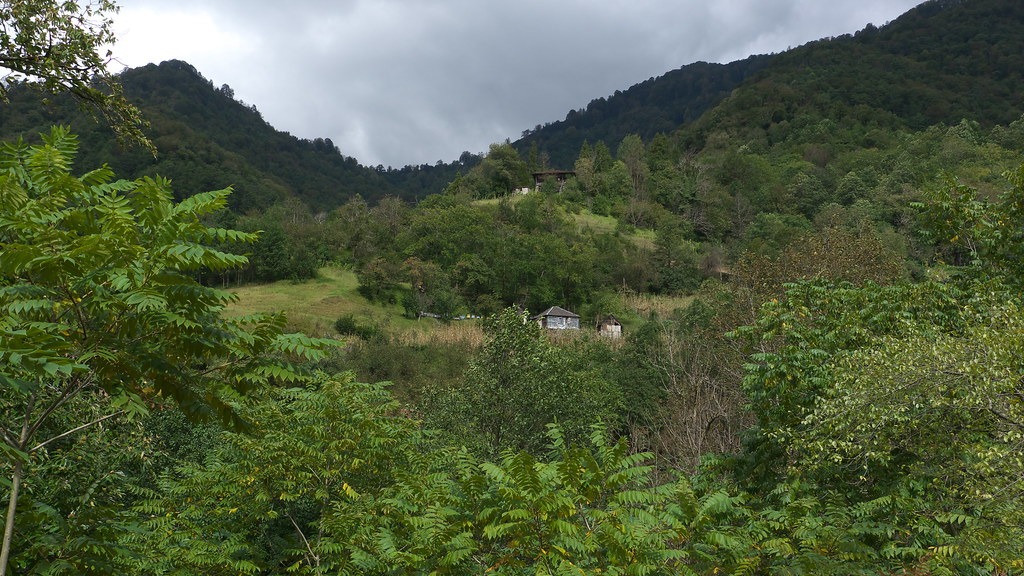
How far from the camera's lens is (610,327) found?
61.8 metres

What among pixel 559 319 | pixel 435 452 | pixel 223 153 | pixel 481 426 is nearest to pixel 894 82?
pixel 559 319

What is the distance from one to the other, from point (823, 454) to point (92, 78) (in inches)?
461

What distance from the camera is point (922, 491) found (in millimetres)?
8508

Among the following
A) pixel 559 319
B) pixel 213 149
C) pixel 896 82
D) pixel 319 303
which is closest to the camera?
pixel 319 303

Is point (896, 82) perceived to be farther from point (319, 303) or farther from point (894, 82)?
point (319, 303)

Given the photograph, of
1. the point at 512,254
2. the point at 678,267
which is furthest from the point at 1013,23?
the point at 512,254

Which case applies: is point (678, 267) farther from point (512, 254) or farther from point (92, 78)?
point (92, 78)

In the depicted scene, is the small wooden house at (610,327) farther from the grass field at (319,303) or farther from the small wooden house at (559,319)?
the grass field at (319,303)

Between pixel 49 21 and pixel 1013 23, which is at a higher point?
pixel 1013 23

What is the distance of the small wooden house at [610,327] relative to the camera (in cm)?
5947

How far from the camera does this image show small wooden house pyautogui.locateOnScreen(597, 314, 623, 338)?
59475 millimetres

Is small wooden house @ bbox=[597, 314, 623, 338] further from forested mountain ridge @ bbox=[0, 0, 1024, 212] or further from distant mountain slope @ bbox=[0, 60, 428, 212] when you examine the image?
distant mountain slope @ bbox=[0, 60, 428, 212]

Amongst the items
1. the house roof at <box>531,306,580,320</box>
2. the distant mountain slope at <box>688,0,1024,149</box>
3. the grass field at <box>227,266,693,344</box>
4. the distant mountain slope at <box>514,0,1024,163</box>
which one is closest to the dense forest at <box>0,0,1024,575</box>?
the grass field at <box>227,266,693,344</box>

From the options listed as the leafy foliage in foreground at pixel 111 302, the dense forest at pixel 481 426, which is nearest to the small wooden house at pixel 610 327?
the dense forest at pixel 481 426
